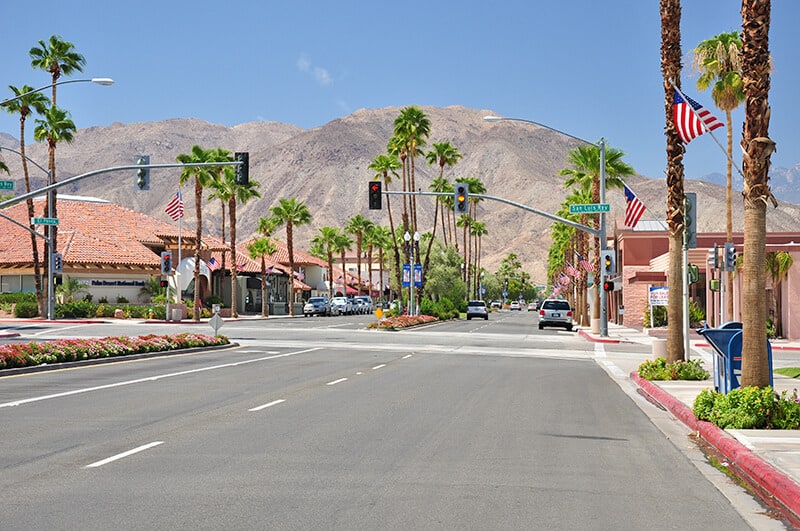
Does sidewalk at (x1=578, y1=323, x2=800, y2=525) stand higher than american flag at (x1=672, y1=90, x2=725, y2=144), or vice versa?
american flag at (x1=672, y1=90, x2=725, y2=144)

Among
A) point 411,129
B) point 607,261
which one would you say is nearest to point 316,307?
point 411,129

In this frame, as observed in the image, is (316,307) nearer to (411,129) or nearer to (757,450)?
(411,129)

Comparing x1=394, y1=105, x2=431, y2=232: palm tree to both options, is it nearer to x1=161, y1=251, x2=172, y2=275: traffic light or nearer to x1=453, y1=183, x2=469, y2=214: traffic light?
x1=161, y1=251, x2=172, y2=275: traffic light

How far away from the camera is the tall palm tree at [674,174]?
2086cm

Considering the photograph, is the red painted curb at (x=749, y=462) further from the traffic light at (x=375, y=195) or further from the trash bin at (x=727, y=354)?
the traffic light at (x=375, y=195)

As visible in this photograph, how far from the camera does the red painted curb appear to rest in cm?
843

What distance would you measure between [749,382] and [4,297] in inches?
2541

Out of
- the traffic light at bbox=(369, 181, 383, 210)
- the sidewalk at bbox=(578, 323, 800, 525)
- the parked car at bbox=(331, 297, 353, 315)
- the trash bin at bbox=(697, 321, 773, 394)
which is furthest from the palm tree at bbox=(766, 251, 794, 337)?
the parked car at bbox=(331, 297, 353, 315)

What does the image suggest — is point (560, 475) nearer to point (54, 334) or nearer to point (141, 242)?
point (54, 334)

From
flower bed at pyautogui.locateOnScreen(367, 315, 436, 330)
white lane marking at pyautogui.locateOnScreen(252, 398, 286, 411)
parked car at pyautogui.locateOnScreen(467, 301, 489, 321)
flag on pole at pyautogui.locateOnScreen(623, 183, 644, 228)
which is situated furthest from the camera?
parked car at pyautogui.locateOnScreen(467, 301, 489, 321)

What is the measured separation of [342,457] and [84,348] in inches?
644

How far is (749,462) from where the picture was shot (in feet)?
32.8

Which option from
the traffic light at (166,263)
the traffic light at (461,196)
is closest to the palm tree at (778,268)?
the traffic light at (461,196)

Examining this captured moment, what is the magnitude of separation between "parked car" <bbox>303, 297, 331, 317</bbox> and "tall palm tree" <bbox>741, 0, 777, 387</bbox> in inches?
2921
